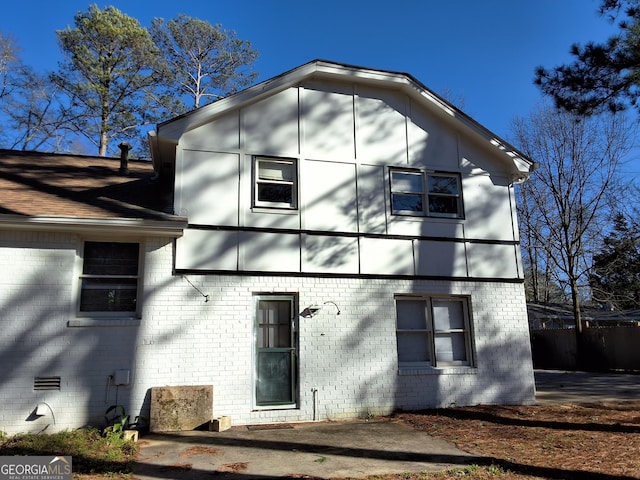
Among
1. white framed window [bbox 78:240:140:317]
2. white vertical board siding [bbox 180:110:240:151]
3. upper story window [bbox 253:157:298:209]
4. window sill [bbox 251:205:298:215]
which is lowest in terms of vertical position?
white framed window [bbox 78:240:140:317]

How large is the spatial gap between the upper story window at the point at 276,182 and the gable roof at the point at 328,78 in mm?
1288

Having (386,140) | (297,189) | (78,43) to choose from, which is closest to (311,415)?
(297,189)

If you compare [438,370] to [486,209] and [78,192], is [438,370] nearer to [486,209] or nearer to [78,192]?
[486,209]

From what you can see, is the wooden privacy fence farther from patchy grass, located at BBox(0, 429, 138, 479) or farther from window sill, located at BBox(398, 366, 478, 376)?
patchy grass, located at BBox(0, 429, 138, 479)

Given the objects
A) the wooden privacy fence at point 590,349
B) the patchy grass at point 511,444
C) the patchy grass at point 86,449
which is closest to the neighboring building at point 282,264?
the patchy grass at point 86,449

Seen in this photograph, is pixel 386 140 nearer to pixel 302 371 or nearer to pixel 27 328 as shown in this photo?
pixel 302 371

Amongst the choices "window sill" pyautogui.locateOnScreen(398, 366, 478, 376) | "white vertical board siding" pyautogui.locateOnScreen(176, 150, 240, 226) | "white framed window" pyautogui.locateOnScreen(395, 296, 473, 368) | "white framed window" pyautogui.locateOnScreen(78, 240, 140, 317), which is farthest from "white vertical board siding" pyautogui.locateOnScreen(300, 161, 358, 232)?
"white framed window" pyautogui.locateOnScreen(78, 240, 140, 317)

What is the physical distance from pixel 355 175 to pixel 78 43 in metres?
19.3

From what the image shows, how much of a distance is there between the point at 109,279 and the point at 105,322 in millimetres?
805

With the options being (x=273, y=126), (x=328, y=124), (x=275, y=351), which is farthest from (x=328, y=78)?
(x=275, y=351)

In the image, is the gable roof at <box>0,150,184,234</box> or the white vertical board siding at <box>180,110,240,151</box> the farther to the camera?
the white vertical board siding at <box>180,110,240,151</box>

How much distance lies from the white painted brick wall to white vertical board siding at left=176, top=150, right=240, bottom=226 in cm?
91

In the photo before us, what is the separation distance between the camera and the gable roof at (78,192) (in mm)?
8180

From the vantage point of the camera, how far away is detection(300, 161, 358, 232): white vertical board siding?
9766mm
